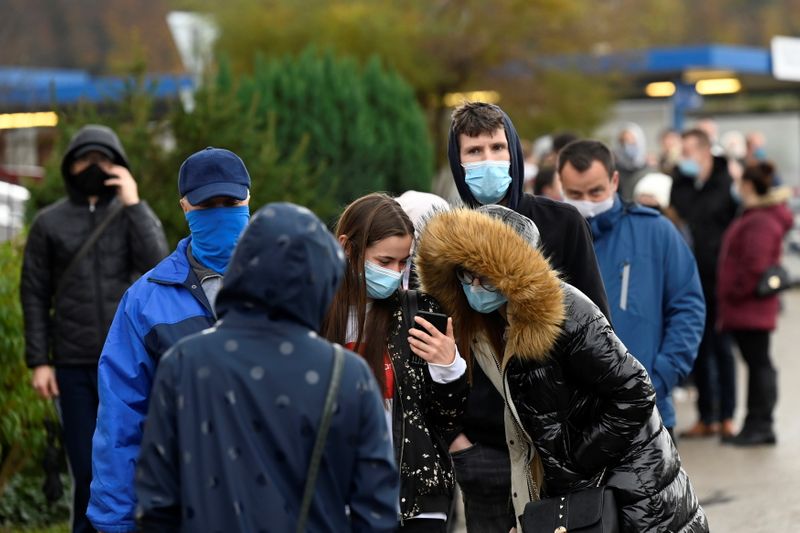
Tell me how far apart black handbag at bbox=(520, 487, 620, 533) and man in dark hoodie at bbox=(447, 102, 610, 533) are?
1.09 ft

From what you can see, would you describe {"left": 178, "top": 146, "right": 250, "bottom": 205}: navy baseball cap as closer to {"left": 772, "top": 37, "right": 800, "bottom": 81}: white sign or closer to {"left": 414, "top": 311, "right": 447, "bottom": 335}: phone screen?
{"left": 414, "top": 311, "right": 447, "bottom": 335}: phone screen

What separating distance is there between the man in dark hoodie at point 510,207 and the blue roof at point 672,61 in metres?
27.0

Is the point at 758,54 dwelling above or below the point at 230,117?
above

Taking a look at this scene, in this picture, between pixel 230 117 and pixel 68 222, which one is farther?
pixel 230 117

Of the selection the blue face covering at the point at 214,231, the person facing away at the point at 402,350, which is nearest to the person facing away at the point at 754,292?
the person facing away at the point at 402,350

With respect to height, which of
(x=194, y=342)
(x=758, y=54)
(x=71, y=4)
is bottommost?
(x=194, y=342)

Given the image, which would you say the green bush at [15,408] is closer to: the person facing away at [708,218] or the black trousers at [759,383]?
the black trousers at [759,383]

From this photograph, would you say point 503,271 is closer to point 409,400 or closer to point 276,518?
point 409,400

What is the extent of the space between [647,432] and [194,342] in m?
1.70

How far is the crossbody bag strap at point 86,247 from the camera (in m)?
6.49

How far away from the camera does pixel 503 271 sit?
13.4ft

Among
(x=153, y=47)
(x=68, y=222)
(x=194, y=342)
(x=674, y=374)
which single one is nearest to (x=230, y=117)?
(x=68, y=222)

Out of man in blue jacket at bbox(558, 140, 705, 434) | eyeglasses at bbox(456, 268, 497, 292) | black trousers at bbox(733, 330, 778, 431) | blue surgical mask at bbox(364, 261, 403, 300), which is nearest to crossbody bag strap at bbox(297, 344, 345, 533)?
eyeglasses at bbox(456, 268, 497, 292)

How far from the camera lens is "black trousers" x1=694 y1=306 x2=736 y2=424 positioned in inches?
Answer: 423
